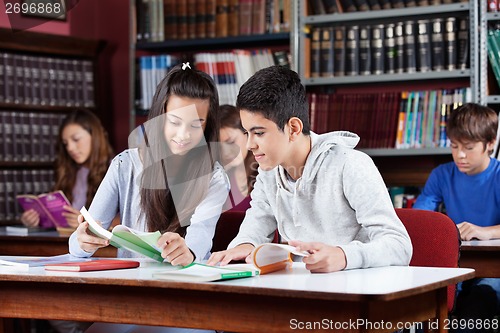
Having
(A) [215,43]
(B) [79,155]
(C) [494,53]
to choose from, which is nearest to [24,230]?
(B) [79,155]

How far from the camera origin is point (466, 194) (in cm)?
366

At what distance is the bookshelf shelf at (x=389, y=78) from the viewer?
427cm

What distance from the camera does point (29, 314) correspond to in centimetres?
198

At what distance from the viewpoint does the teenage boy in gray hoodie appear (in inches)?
82.7

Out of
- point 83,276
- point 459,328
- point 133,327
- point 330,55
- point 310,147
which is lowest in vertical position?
point 459,328

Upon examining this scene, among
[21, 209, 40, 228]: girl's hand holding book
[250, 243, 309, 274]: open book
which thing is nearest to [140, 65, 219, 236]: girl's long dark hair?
[250, 243, 309, 274]: open book

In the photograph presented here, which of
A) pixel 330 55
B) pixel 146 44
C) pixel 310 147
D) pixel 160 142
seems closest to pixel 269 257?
pixel 310 147

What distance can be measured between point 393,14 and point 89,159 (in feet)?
5.65

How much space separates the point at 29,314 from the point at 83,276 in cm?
21

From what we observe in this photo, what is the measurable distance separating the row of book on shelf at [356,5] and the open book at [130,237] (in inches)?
106

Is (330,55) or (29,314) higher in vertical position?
(330,55)

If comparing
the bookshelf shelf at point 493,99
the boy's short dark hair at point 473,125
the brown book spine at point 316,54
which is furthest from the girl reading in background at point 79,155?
the bookshelf shelf at point 493,99

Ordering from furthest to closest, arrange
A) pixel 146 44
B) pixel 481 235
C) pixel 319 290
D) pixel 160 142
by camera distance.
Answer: pixel 146 44
pixel 481 235
pixel 160 142
pixel 319 290

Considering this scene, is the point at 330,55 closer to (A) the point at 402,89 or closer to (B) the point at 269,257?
(A) the point at 402,89
